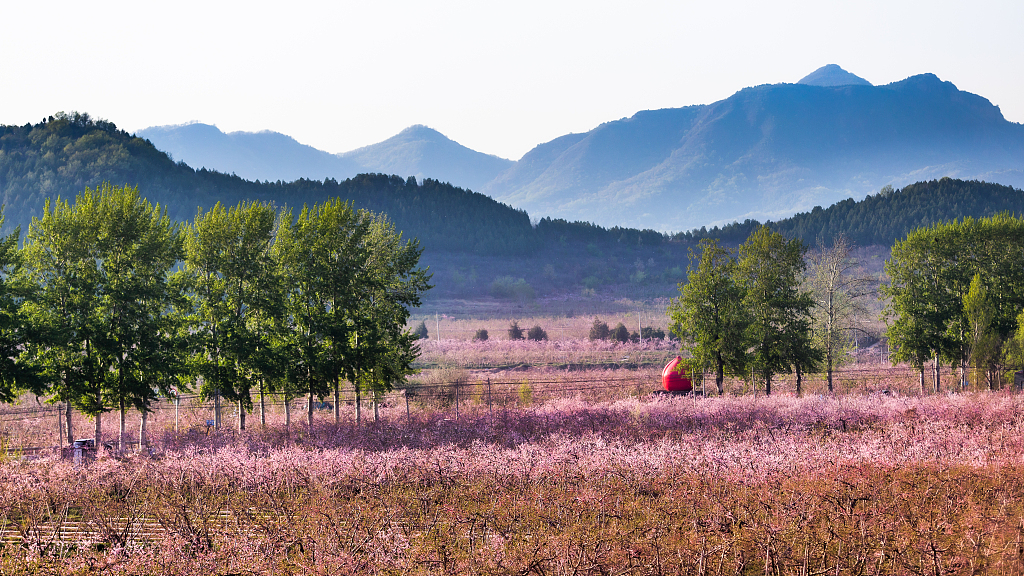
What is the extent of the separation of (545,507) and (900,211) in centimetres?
17749

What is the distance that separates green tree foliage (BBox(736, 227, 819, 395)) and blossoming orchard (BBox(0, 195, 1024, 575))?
150 mm

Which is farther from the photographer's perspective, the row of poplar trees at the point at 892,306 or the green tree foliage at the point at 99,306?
the row of poplar trees at the point at 892,306

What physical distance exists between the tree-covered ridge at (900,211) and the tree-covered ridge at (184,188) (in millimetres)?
52839

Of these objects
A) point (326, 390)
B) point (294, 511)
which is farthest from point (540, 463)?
point (326, 390)

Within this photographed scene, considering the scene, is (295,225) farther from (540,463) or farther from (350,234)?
(540,463)

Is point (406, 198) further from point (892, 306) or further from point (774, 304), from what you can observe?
point (774, 304)

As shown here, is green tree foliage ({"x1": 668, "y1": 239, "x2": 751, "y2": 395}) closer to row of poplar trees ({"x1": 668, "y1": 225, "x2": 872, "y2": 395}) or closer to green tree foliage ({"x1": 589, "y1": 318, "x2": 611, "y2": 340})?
row of poplar trees ({"x1": 668, "y1": 225, "x2": 872, "y2": 395})

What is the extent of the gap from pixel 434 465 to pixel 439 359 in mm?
47299

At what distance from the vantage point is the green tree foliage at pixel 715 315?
36.3 metres

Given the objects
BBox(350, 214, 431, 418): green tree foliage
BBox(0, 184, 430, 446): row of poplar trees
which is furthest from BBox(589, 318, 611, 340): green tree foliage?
BBox(0, 184, 430, 446): row of poplar trees

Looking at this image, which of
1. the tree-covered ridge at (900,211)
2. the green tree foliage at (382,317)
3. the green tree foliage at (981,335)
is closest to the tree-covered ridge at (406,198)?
the tree-covered ridge at (900,211)

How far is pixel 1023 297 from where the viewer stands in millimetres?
42969

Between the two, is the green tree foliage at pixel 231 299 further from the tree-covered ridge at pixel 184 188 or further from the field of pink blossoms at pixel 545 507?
the tree-covered ridge at pixel 184 188

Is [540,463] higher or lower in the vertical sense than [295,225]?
lower
